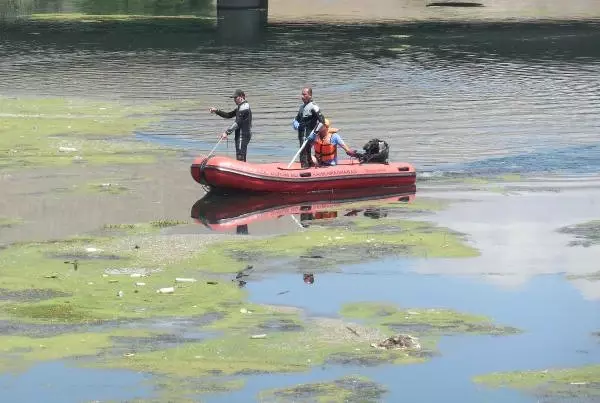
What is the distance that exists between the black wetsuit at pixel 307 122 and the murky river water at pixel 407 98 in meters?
4.16

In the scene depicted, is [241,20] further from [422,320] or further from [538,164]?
[422,320]

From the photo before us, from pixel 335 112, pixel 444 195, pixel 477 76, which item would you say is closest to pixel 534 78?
pixel 477 76

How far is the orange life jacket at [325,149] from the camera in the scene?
33000mm

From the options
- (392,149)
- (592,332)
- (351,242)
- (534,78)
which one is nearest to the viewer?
(592,332)

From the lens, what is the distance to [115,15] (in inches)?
3812

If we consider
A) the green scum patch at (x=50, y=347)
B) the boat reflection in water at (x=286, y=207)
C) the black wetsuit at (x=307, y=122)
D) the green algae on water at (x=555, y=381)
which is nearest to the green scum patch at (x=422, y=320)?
the green algae on water at (x=555, y=381)

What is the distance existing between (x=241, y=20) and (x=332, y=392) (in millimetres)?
77742

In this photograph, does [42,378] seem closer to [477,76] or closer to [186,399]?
[186,399]

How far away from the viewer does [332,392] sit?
17578 millimetres

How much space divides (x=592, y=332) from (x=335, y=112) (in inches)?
1062

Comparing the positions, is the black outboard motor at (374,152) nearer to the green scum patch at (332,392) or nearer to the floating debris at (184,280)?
the floating debris at (184,280)

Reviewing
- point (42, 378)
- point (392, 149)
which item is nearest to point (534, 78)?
point (392, 149)

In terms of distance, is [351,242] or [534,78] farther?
[534,78]

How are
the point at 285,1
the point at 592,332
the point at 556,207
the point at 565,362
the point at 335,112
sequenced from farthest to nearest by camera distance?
the point at 285,1
the point at 335,112
the point at 556,207
the point at 592,332
the point at 565,362
